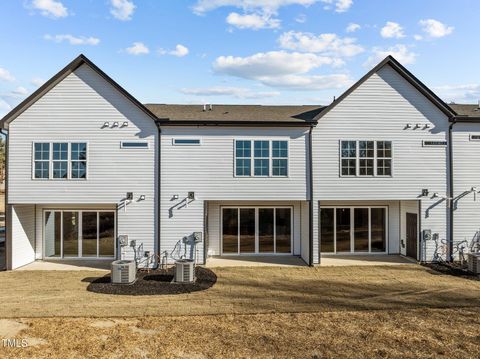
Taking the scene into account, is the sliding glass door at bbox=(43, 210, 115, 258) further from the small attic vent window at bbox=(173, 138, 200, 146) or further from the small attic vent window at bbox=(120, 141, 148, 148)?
the small attic vent window at bbox=(173, 138, 200, 146)

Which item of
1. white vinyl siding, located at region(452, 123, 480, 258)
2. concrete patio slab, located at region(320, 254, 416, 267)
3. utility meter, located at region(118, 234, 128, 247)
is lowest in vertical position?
concrete patio slab, located at region(320, 254, 416, 267)

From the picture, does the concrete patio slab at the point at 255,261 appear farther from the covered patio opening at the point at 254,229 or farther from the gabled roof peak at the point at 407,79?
the gabled roof peak at the point at 407,79

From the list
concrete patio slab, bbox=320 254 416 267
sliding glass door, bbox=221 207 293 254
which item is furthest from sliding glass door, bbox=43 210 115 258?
concrete patio slab, bbox=320 254 416 267

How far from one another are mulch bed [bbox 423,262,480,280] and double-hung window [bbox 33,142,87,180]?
48.7ft

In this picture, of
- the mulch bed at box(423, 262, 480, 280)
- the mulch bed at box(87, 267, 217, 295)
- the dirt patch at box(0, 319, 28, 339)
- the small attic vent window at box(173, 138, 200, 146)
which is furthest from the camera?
the small attic vent window at box(173, 138, 200, 146)

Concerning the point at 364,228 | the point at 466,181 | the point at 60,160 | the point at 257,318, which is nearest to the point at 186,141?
the point at 60,160

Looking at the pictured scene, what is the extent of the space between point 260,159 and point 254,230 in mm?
3801

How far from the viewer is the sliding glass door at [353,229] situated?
54.8 ft

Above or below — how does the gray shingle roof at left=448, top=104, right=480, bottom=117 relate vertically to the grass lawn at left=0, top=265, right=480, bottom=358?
above

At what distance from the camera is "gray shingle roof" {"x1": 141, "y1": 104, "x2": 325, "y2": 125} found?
14.7 meters

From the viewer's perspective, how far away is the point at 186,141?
1470cm

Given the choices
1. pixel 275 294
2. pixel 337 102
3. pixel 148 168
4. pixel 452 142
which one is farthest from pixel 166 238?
pixel 452 142

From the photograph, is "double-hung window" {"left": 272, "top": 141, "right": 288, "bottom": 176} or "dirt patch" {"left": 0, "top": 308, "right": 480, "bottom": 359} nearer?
"dirt patch" {"left": 0, "top": 308, "right": 480, "bottom": 359}

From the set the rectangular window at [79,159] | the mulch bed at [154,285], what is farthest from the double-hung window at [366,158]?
the rectangular window at [79,159]
